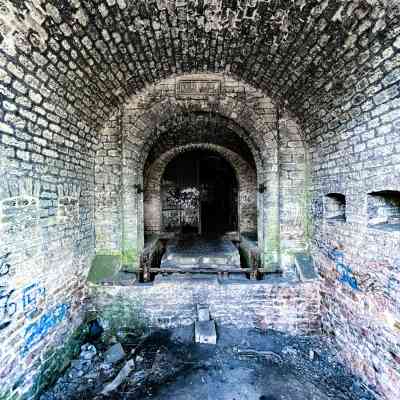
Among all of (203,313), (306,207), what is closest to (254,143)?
(306,207)

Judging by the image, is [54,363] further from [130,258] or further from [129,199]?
[129,199]

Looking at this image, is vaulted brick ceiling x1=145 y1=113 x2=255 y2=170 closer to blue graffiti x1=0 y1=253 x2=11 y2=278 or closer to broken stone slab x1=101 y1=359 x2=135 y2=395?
blue graffiti x1=0 y1=253 x2=11 y2=278

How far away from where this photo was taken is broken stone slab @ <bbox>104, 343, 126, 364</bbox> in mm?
3955

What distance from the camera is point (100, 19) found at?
3.02 m

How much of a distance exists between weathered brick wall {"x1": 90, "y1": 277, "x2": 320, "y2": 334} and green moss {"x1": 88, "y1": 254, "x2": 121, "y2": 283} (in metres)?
0.22

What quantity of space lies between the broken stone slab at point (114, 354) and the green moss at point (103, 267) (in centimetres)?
122

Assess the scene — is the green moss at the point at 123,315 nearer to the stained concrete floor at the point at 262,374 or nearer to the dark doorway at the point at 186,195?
the stained concrete floor at the point at 262,374

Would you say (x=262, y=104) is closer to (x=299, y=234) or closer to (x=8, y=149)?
(x=299, y=234)

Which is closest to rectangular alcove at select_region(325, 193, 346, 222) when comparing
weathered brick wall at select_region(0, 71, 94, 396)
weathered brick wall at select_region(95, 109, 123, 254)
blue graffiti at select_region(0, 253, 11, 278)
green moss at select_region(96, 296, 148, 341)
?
green moss at select_region(96, 296, 148, 341)

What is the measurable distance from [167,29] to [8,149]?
2.67 metres

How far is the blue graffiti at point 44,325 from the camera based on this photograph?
10.4 feet

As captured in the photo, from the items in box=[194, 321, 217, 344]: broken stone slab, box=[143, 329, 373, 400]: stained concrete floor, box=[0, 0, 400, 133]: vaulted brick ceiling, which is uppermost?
box=[0, 0, 400, 133]: vaulted brick ceiling

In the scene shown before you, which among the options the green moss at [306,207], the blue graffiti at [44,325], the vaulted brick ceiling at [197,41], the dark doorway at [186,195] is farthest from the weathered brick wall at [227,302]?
the dark doorway at [186,195]

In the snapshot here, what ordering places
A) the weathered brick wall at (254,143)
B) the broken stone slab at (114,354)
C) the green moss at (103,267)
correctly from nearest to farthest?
the broken stone slab at (114,354) → the green moss at (103,267) → the weathered brick wall at (254,143)
